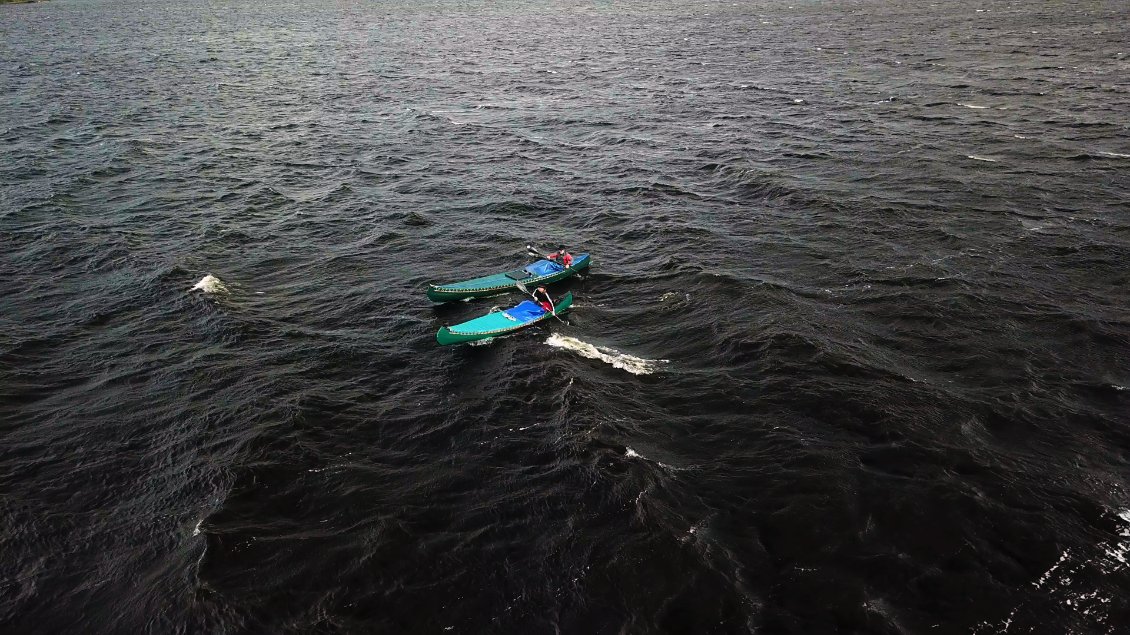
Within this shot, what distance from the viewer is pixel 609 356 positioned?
3781 cm

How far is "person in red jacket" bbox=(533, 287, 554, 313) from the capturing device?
4113cm

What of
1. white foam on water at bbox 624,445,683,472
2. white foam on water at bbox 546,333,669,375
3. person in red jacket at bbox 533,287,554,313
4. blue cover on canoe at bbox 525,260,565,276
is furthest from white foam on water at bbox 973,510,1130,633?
blue cover on canoe at bbox 525,260,565,276

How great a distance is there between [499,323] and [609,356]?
649 centimetres

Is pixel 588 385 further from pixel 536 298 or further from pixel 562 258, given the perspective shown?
pixel 562 258

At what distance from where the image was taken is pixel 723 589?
23922 millimetres

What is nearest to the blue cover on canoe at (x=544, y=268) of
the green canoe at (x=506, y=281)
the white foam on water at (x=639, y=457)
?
the green canoe at (x=506, y=281)

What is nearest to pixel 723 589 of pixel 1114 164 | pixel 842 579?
pixel 842 579

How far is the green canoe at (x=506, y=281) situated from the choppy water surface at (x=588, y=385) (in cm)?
135

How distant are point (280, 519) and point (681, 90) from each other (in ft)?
296

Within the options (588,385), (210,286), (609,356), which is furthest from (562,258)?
(210,286)

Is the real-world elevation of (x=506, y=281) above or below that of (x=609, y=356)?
below

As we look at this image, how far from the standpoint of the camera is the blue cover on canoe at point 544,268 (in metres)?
45.6

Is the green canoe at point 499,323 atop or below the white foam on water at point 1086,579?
below

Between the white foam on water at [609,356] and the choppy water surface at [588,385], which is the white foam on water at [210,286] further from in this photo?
the white foam on water at [609,356]
